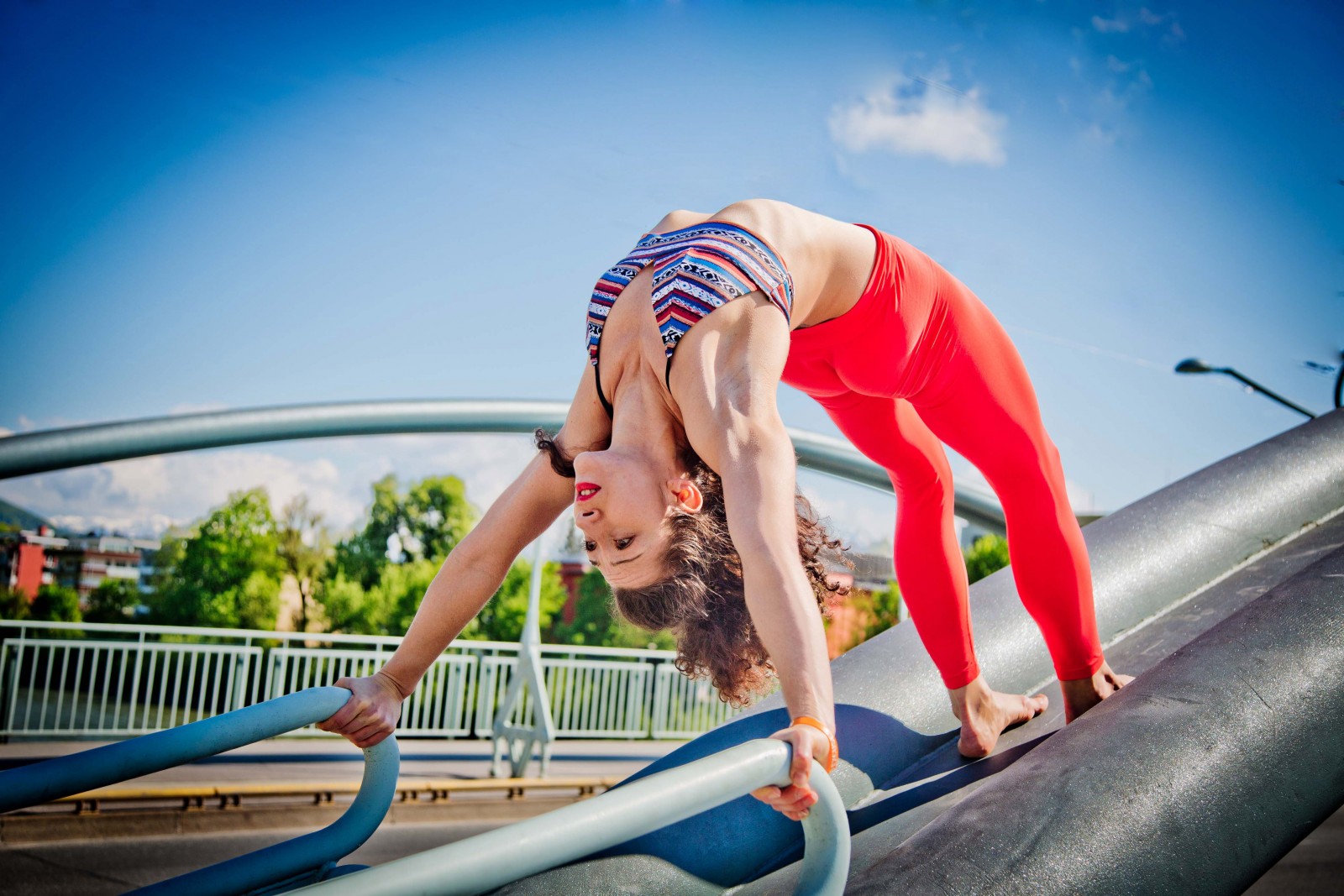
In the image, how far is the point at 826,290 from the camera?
2.02 metres

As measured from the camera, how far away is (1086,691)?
→ 7.35ft

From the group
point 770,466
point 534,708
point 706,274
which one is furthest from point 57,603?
point 770,466

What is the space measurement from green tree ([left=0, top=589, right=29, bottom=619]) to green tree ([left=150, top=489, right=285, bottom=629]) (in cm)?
186

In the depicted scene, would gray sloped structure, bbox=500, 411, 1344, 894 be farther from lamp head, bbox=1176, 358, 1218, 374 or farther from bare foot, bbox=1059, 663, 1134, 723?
lamp head, bbox=1176, 358, 1218, 374

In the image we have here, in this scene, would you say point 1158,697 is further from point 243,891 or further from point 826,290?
point 243,891

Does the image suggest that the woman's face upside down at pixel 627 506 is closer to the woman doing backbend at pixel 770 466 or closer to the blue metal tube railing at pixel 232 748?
the woman doing backbend at pixel 770 466

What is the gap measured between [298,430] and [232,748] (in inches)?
183

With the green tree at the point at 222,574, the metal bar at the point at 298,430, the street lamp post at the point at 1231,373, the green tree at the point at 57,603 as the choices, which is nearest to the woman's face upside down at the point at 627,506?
the metal bar at the point at 298,430

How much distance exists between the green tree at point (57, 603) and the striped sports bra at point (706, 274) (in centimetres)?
1774

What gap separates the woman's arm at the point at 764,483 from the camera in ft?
4.43

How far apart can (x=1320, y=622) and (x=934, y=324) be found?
3.08ft

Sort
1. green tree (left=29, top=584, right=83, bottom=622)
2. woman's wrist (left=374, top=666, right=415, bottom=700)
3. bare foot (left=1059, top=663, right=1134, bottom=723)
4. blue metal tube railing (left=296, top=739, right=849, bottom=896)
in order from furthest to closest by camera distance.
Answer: green tree (left=29, top=584, right=83, bottom=622), bare foot (left=1059, top=663, right=1134, bottom=723), woman's wrist (left=374, top=666, right=415, bottom=700), blue metal tube railing (left=296, top=739, right=849, bottom=896)

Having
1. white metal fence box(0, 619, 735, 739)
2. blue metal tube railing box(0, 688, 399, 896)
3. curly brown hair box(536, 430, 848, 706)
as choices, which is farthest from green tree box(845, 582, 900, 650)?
blue metal tube railing box(0, 688, 399, 896)

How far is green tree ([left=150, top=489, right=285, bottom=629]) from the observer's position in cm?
1628
